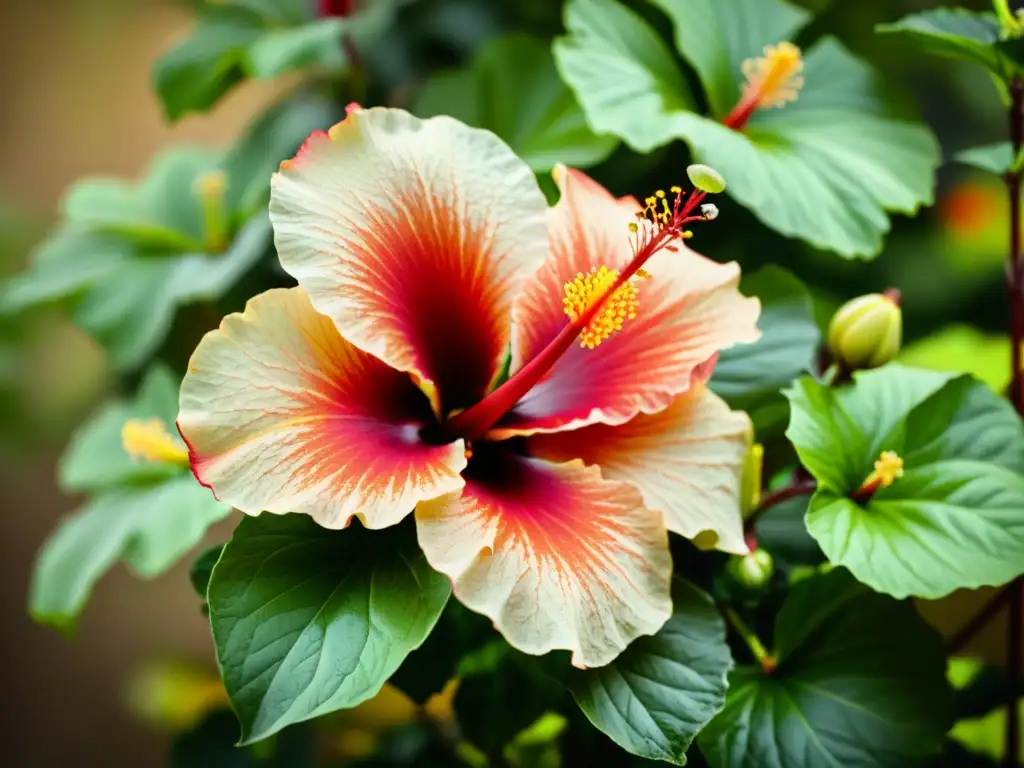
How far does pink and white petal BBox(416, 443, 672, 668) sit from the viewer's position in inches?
16.1

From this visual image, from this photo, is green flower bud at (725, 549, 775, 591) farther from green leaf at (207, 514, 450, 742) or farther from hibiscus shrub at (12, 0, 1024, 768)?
green leaf at (207, 514, 450, 742)

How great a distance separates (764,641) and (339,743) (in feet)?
2.22

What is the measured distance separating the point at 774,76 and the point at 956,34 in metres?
0.11

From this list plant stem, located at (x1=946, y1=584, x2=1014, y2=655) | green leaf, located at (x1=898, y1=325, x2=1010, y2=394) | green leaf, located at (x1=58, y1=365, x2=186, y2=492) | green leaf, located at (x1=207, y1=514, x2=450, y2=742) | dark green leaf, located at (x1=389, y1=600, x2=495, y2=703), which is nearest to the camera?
green leaf, located at (x1=207, y1=514, x2=450, y2=742)

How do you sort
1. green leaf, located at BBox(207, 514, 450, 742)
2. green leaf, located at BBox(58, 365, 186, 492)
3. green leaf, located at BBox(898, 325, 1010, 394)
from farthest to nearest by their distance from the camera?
green leaf, located at BBox(898, 325, 1010, 394), green leaf, located at BBox(58, 365, 186, 492), green leaf, located at BBox(207, 514, 450, 742)

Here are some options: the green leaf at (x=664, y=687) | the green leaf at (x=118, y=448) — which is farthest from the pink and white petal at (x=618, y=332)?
the green leaf at (x=118, y=448)

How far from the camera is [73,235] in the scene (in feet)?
3.00

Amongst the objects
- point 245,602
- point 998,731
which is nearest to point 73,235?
point 245,602

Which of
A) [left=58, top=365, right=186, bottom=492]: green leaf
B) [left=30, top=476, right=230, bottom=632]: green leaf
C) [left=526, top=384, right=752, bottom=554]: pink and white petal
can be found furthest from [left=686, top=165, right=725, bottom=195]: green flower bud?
[left=58, top=365, right=186, bottom=492]: green leaf

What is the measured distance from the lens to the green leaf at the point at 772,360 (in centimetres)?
57

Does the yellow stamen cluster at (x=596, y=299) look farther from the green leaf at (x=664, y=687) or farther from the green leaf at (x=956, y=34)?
the green leaf at (x=956, y=34)

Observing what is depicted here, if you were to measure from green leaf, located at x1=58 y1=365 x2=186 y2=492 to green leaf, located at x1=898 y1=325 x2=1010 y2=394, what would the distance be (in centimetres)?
64

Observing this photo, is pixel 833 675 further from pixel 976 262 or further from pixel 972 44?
pixel 976 262

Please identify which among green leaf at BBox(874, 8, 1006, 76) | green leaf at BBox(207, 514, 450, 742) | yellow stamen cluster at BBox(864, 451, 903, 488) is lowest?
yellow stamen cluster at BBox(864, 451, 903, 488)
